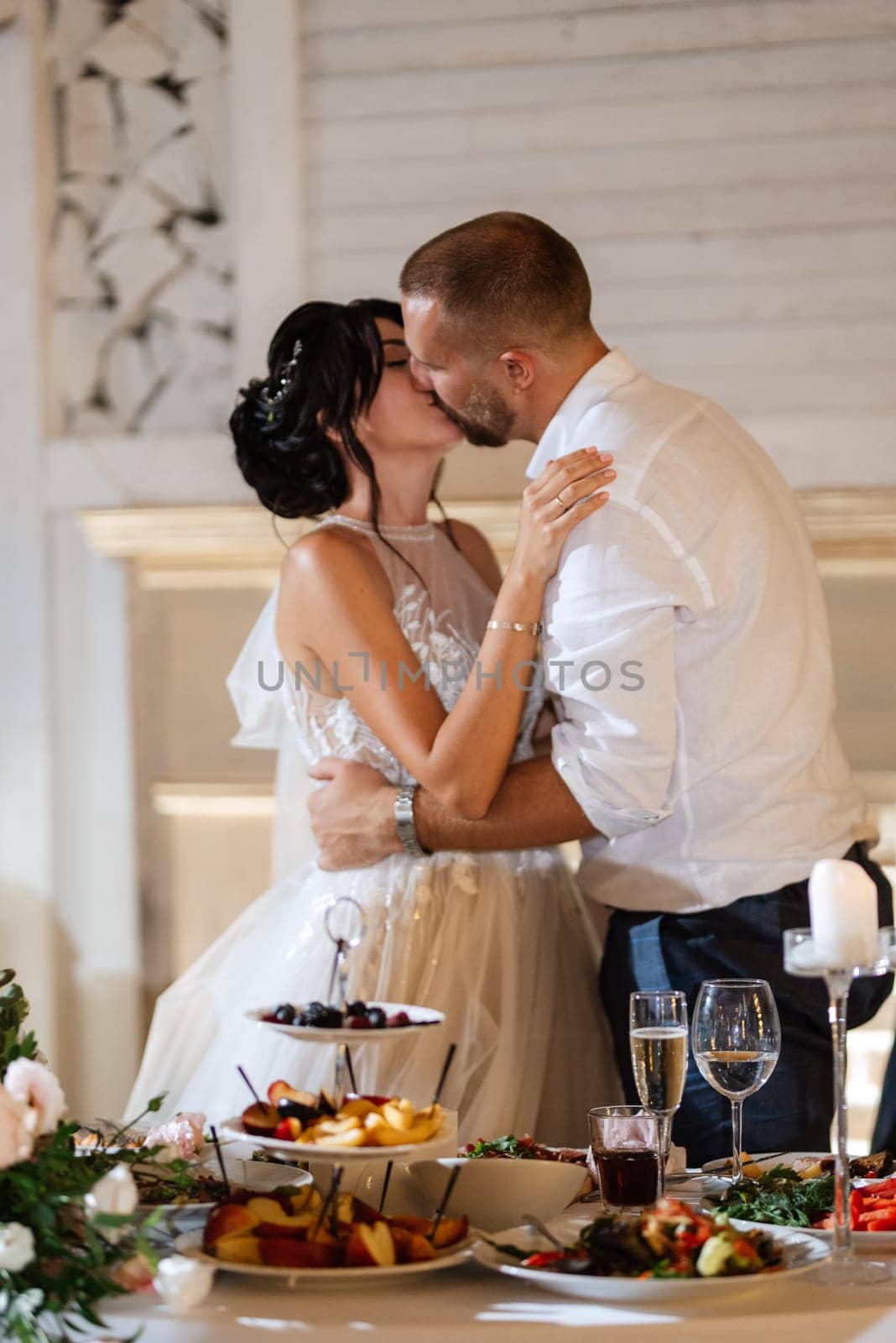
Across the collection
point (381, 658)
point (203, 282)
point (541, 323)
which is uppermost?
point (203, 282)

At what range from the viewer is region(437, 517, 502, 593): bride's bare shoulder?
9.13 feet

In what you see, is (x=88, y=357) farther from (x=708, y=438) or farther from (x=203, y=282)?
(x=708, y=438)

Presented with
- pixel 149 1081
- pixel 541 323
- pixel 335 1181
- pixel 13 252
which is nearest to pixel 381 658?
pixel 541 323

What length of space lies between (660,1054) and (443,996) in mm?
833

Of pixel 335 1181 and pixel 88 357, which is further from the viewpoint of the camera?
pixel 88 357

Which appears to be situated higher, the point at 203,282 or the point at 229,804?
the point at 203,282

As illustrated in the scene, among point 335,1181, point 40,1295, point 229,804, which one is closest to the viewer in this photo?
point 40,1295

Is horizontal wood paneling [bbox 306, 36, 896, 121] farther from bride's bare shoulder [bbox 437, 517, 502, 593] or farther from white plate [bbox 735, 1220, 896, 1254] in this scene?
white plate [bbox 735, 1220, 896, 1254]

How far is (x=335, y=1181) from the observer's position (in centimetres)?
129

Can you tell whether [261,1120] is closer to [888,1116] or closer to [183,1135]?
[183,1135]

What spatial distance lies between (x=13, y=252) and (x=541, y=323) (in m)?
1.56

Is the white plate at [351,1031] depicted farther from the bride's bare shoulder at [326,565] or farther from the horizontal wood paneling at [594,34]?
the horizontal wood paneling at [594,34]

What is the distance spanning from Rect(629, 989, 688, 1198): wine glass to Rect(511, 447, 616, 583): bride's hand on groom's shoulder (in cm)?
69

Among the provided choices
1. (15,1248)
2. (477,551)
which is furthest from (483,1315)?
(477,551)
